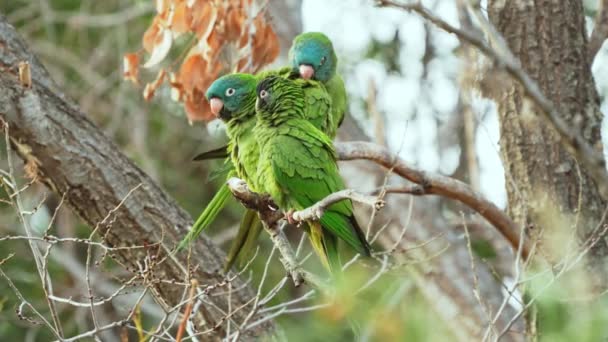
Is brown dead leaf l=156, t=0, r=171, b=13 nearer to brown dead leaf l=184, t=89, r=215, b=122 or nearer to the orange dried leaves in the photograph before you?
the orange dried leaves

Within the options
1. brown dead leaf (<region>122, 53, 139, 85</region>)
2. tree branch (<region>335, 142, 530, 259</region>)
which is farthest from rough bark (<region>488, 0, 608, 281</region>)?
brown dead leaf (<region>122, 53, 139, 85</region>)

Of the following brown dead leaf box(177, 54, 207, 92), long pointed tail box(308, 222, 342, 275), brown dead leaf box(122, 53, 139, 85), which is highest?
brown dead leaf box(122, 53, 139, 85)

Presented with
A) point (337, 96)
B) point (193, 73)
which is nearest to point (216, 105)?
point (193, 73)

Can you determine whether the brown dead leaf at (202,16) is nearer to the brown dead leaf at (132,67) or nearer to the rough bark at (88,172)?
the brown dead leaf at (132,67)

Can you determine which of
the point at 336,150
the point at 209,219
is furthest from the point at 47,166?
the point at 336,150

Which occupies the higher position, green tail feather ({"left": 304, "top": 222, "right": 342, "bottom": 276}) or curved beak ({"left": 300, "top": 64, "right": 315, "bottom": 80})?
curved beak ({"left": 300, "top": 64, "right": 315, "bottom": 80})

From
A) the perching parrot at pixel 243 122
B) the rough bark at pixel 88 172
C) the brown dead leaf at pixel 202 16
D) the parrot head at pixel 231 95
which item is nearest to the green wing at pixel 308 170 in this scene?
the perching parrot at pixel 243 122

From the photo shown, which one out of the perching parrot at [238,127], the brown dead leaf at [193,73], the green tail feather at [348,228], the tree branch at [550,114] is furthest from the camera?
the brown dead leaf at [193,73]

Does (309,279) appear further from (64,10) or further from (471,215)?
(64,10)

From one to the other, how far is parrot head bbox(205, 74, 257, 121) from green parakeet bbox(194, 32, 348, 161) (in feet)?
1.12

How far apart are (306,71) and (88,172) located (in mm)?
1089

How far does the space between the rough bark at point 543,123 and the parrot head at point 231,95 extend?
3.36 feet

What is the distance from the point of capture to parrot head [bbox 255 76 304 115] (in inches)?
147

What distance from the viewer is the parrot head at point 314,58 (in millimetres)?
4301
